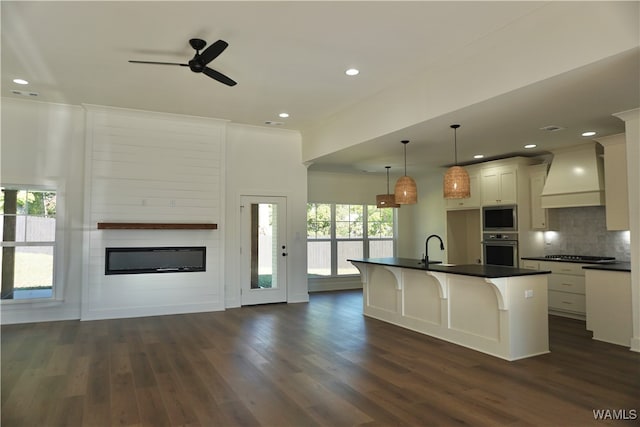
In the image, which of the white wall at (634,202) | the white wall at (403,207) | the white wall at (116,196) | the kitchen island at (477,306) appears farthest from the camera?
the white wall at (403,207)

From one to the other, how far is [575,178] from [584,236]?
3.44 feet

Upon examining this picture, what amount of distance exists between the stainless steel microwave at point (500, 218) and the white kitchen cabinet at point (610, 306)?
202 cm

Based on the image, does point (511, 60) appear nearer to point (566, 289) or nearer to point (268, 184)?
point (566, 289)

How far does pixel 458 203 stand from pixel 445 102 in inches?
168

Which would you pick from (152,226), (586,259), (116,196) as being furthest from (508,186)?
(116,196)

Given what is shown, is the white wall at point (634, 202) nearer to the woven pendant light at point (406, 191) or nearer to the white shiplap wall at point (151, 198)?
the woven pendant light at point (406, 191)

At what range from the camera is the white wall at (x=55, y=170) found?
19.3ft

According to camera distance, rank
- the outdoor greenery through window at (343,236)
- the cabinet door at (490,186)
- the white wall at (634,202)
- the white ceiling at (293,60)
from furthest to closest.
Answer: the outdoor greenery through window at (343,236) → the cabinet door at (490,186) → the white wall at (634,202) → the white ceiling at (293,60)

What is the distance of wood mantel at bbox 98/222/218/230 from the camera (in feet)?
20.0

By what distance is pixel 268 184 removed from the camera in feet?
24.5

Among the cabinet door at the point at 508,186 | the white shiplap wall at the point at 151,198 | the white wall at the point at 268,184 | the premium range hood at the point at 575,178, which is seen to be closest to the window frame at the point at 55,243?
the white shiplap wall at the point at 151,198

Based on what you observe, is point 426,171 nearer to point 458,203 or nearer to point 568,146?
point 458,203

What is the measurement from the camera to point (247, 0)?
332 centimetres

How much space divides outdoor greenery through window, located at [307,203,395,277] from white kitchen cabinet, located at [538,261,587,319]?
13.4ft
